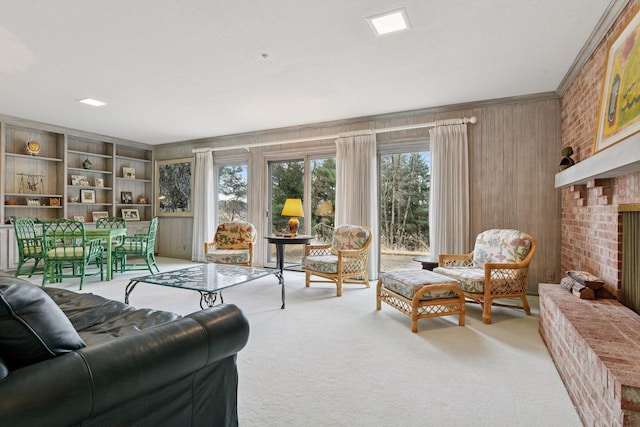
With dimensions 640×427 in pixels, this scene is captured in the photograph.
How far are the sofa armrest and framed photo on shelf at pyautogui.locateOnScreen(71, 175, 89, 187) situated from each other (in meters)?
6.60

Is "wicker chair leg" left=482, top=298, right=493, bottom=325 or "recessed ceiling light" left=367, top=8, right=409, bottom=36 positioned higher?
"recessed ceiling light" left=367, top=8, right=409, bottom=36

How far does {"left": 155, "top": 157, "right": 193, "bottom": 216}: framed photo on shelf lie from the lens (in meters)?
7.15

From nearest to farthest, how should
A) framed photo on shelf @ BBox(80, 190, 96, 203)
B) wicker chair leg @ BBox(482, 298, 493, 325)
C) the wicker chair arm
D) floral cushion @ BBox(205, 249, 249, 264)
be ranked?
wicker chair leg @ BBox(482, 298, 493, 325), the wicker chair arm, floral cushion @ BBox(205, 249, 249, 264), framed photo on shelf @ BBox(80, 190, 96, 203)

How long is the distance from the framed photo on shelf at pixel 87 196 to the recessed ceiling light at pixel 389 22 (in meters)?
6.42

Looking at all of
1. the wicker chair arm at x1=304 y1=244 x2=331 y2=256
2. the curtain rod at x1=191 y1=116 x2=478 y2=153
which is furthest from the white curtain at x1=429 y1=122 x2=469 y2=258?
the wicker chair arm at x1=304 y1=244 x2=331 y2=256

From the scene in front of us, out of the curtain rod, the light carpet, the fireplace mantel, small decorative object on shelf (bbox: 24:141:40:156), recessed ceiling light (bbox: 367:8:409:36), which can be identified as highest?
recessed ceiling light (bbox: 367:8:409:36)

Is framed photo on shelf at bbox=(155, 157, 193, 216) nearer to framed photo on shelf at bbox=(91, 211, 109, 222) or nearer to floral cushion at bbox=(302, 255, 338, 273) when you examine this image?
framed photo on shelf at bbox=(91, 211, 109, 222)

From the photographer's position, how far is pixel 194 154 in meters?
7.02

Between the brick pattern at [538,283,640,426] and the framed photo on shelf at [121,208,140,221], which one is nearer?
the brick pattern at [538,283,640,426]

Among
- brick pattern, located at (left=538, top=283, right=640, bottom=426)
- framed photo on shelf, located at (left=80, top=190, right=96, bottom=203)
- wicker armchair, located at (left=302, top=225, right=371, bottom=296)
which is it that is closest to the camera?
brick pattern, located at (left=538, top=283, right=640, bottom=426)

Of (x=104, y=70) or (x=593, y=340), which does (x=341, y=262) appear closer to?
(x=593, y=340)

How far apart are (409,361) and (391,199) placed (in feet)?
10.5

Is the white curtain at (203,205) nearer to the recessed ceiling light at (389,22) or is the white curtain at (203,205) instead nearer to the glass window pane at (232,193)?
the glass window pane at (232,193)

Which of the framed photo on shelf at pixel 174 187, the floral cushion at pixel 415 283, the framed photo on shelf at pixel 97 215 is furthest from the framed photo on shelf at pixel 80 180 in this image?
the floral cushion at pixel 415 283
